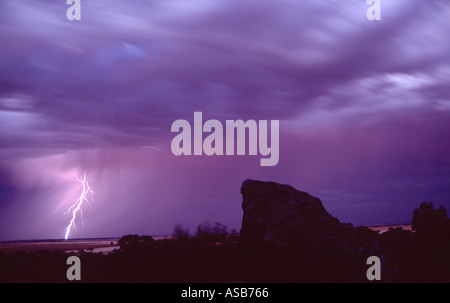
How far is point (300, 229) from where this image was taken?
14.5 meters

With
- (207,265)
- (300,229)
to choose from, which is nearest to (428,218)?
(300,229)

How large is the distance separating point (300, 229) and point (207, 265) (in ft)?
11.0

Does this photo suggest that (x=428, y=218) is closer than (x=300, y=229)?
No

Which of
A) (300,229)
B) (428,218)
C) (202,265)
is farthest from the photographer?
(428,218)

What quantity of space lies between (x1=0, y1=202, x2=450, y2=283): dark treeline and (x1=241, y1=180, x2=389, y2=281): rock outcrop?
0.10 m

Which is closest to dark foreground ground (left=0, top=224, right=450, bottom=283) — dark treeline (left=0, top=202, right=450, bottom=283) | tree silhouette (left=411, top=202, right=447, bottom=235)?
dark treeline (left=0, top=202, right=450, bottom=283)

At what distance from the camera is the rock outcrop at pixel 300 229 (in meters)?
14.1

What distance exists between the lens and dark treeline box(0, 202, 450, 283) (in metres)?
12.9

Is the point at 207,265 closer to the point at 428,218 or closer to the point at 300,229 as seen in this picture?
the point at 300,229

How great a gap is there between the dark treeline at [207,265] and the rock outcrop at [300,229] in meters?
0.10

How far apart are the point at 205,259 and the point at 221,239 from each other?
3.33 meters
